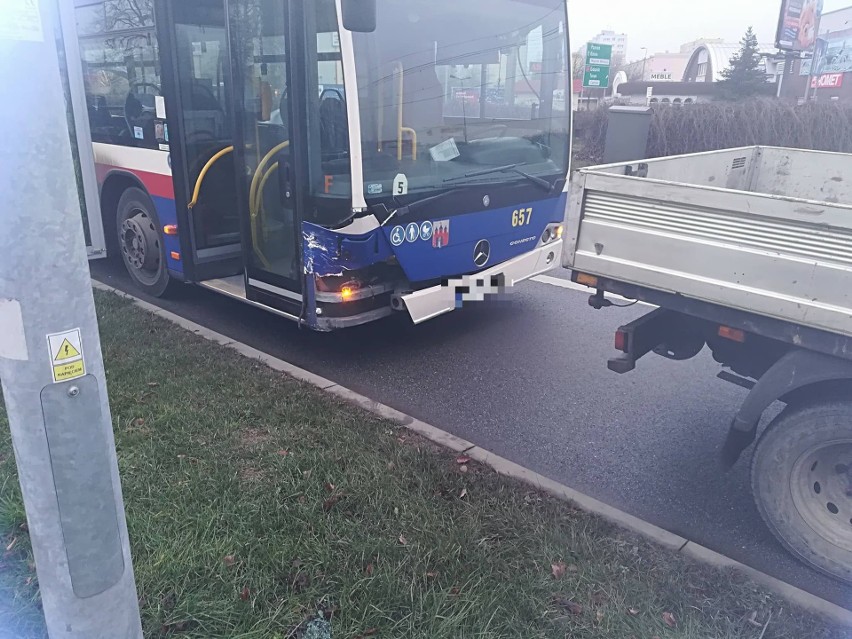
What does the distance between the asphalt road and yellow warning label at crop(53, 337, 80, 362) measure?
9.33 ft

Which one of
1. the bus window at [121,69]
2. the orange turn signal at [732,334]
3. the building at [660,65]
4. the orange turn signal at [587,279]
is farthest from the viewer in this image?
the building at [660,65]

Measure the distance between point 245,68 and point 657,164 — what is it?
9.73 ft

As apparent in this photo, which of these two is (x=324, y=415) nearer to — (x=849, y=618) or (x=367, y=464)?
(x=367, y=464)

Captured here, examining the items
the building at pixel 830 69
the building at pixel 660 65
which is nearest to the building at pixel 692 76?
the building at pixel 660 65

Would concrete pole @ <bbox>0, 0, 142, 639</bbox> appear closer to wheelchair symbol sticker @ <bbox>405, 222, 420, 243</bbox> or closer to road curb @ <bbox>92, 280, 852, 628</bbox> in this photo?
road curb @ <bbox>92, 280, 852, 628</bbox>

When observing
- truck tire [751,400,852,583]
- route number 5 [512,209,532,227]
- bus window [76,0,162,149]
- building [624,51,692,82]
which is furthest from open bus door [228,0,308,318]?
building [624,51,692,82]

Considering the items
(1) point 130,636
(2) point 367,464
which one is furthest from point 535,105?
(1) point 130,636

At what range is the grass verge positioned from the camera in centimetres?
273

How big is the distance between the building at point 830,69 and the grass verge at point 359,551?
27341mm

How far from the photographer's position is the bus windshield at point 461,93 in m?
4.80

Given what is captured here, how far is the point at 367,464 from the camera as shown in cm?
381

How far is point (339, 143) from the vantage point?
4.66 m

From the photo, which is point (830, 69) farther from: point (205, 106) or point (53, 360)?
point (53, 360)

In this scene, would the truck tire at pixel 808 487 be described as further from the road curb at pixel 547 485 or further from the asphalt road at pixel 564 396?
the road curb at pixel 547 485
